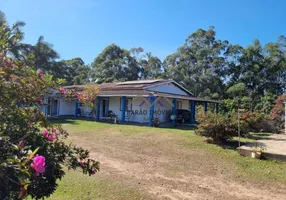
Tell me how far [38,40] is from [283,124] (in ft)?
102

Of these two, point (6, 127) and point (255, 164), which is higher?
point (6, 127)

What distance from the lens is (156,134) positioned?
14695 millimetres

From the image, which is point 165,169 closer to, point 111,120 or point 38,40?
point 111,120

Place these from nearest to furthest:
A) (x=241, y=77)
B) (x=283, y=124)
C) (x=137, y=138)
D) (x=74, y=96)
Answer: (x=74, y=96), (x=137, y=138), (x=283, y=124), (x=241, y=77)

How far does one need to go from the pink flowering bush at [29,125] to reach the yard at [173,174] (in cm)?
231

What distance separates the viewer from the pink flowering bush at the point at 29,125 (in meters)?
2.83

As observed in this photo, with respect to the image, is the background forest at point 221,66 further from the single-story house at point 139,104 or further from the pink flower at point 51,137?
the pink flower at point 51,137

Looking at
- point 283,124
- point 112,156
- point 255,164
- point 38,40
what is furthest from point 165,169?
point 38,40

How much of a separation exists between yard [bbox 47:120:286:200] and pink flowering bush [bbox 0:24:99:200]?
2305mm

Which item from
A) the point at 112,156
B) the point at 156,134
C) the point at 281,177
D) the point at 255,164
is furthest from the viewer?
the point at 156,134

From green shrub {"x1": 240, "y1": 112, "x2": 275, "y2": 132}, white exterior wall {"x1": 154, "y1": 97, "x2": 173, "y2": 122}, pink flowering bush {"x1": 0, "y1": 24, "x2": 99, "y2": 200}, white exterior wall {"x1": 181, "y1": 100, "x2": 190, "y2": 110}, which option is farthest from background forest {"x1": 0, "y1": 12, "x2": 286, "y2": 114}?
pink flowering bush {"x1": 0, "y1": 24, "x2": 99, "y2": 200}

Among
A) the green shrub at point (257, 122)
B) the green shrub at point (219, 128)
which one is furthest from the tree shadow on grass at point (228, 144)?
the green shrub at point (257, 122)

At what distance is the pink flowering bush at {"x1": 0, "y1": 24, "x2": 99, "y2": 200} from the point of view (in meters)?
2.83

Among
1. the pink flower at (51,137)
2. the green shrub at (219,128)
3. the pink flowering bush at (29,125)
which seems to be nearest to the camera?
the pink flowering bush at (29,125)
